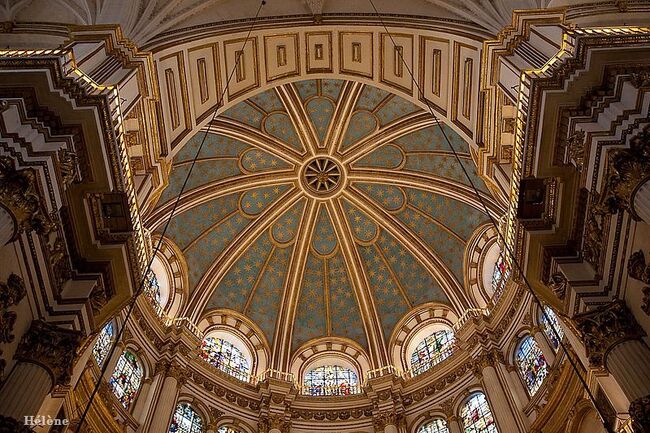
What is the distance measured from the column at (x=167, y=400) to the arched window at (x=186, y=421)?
597 mm

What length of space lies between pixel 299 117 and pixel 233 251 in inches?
260

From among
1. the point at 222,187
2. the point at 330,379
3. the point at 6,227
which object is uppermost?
the point at 222,187

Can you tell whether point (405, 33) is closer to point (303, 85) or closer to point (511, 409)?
point (303, 85)

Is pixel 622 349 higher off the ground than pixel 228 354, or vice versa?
pixel 228 354

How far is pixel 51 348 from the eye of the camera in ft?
33.3

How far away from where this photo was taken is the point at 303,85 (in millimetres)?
23953

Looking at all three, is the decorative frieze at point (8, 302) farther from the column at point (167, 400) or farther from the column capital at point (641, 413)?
the column capital at point (641, 413)

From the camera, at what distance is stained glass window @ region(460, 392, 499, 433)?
697 inches

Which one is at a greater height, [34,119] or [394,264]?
[394,264]

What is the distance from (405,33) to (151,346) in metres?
12.8

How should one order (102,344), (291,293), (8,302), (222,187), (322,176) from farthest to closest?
(322,176)
(291,293)
(222,187)
(102,344)
(8,302)

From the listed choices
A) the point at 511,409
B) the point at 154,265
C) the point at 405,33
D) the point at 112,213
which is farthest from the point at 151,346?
the point at 405,33

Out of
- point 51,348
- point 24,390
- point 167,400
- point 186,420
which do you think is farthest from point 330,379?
point 24,390

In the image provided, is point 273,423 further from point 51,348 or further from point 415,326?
point 51,348
